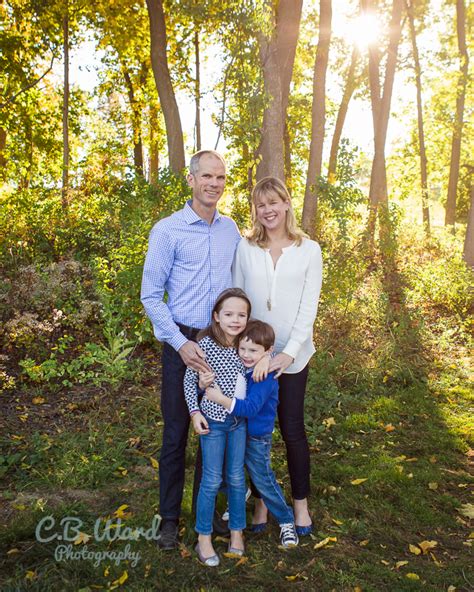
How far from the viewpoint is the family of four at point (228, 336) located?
128 inches

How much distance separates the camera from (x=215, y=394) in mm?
3217

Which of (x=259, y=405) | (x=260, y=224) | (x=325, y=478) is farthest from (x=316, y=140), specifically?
(x=259, y=405)

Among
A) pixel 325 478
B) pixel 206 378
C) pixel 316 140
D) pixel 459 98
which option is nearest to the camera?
pixel 206 378

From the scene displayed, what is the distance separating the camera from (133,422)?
17.2 feet

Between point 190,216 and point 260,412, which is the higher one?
point 190,216

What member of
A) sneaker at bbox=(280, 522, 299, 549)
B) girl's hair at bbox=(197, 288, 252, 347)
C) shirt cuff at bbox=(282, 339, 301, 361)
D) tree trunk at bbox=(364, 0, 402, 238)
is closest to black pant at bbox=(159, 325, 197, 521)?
girl's hair at bbox=(197, 288, 252, 347)

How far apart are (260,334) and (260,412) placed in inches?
19.3

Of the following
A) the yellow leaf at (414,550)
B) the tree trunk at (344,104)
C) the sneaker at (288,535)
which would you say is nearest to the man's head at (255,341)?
the sneaker at (288,535)

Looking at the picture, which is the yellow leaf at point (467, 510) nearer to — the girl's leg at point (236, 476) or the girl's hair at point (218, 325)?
the girl's leg at point (236, 476)

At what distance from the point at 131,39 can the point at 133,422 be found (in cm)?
1005

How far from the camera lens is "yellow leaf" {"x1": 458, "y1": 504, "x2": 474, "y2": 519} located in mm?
3946

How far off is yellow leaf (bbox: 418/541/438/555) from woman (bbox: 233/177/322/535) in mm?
1094

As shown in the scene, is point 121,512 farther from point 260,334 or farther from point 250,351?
point 260,334

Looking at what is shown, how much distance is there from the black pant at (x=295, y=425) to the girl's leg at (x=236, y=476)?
1.05 ft
